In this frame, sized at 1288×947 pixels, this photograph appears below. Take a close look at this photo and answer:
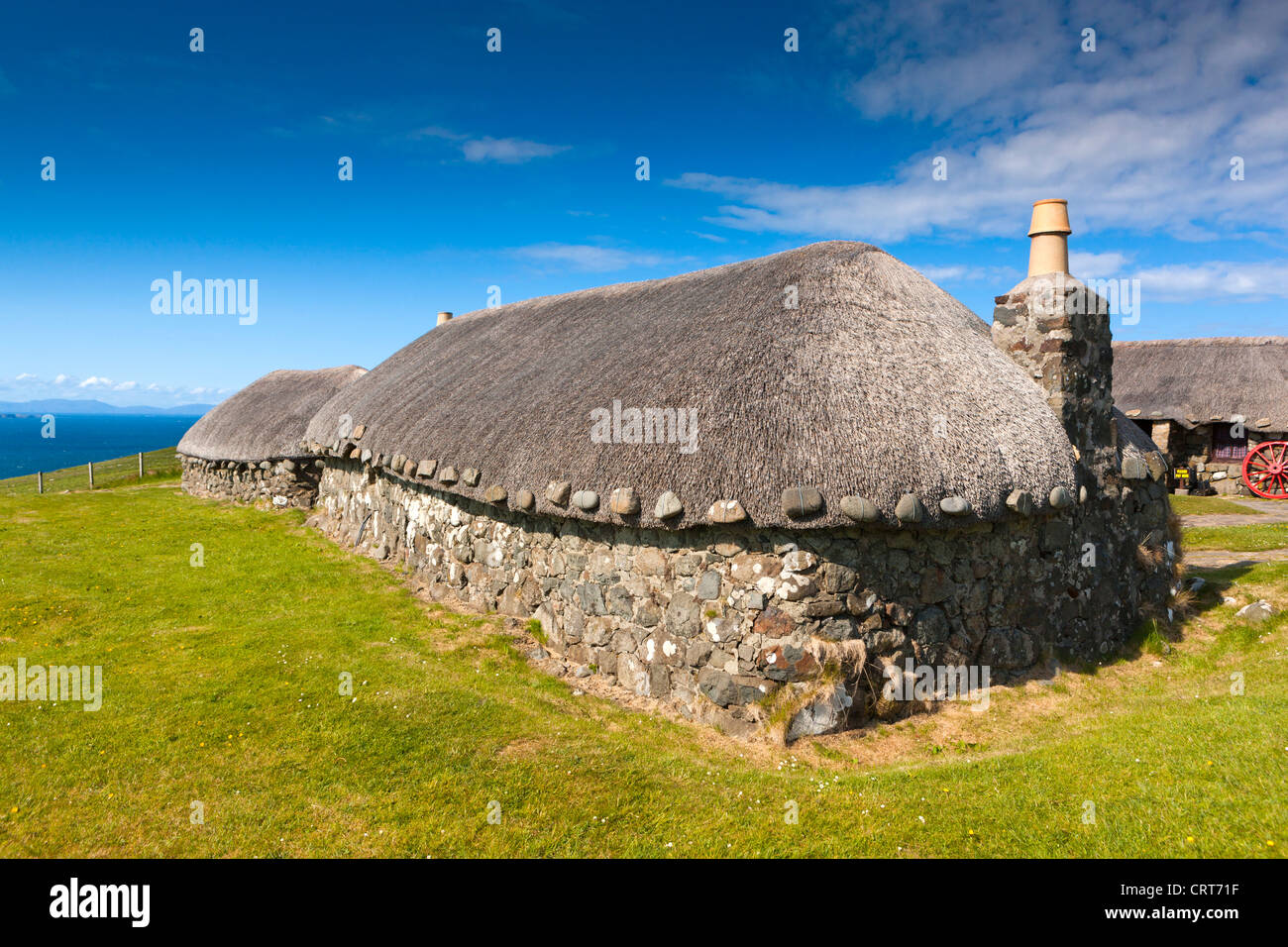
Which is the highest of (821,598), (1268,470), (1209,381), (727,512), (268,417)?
(1209,381)

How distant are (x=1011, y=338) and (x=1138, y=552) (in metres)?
3.56

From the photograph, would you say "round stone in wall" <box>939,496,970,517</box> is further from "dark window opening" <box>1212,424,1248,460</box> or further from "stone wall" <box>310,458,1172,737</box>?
"dark window opening" <box>1212,424,1248,460</box>

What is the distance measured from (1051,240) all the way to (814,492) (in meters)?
6.42

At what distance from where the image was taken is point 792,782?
20.9ft

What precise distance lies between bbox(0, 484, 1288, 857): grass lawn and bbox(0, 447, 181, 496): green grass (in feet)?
72.4

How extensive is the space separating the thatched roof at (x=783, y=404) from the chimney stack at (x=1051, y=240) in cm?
126

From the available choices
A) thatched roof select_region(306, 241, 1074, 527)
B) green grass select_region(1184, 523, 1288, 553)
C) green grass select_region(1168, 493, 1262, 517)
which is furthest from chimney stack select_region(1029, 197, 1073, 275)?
green grass select_region(1168, 493, 1262, 517)

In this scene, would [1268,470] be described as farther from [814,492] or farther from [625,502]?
[625,502]

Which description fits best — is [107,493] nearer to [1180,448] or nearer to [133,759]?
[133,759]

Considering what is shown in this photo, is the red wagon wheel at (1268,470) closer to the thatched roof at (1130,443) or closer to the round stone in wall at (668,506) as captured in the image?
the thatched roof at (1130,443)

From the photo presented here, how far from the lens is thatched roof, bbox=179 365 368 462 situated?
22.4m

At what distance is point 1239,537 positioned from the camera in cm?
1535

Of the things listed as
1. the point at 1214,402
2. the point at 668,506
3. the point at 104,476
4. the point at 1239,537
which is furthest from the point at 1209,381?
the point at 104,476
